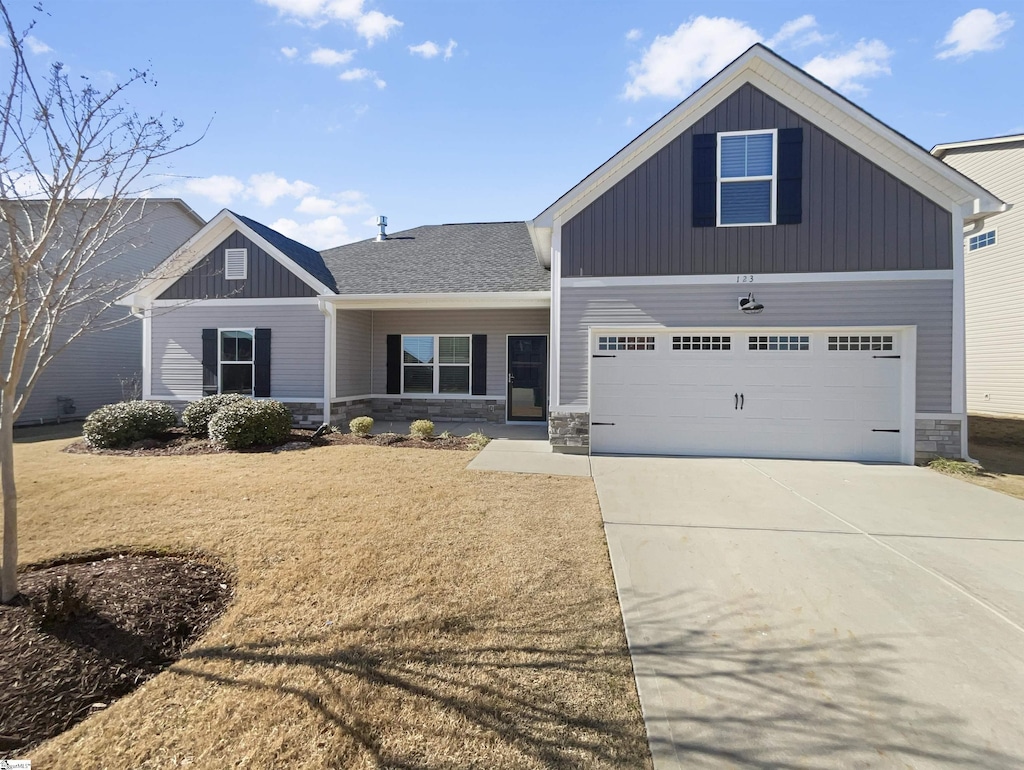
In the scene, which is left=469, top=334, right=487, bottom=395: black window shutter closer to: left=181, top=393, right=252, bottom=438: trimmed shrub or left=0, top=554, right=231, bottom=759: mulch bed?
left=181, top=393, right=252, bottom=438: trimmed shrub

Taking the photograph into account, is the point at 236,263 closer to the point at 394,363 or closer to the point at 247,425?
the point at 394,363

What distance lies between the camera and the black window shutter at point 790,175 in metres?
7.77

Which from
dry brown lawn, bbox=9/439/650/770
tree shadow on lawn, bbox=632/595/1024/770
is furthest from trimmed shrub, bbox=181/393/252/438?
tree shadow on lawn, bbox=632/595/1024/770

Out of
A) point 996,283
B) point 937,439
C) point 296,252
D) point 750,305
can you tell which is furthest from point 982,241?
point 296,252

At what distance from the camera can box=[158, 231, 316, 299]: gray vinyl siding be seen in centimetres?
1058

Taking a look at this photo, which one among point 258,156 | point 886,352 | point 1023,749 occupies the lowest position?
point 1023,749

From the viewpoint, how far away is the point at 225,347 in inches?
427

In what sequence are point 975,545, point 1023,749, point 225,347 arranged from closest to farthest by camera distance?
point 1023,749, point 975,545, point 225,347

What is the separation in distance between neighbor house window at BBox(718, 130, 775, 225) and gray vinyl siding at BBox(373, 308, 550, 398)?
4.80 metres

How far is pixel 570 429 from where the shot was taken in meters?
8.22

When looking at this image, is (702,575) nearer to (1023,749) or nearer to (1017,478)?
(1023,749)

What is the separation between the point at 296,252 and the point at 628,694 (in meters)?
12.1

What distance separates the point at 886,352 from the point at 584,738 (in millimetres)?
8684

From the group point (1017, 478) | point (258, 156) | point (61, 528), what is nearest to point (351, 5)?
point (258, 156)
